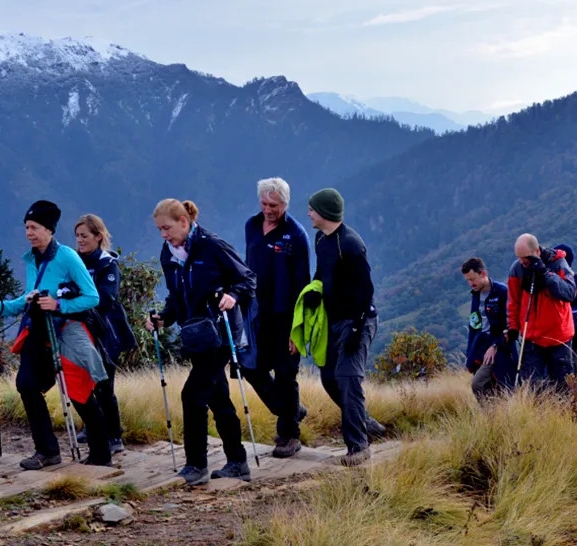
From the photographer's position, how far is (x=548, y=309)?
7.52 meters

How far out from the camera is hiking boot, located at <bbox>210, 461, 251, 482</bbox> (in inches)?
232

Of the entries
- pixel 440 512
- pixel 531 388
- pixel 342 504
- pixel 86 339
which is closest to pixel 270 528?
pixel 342 504

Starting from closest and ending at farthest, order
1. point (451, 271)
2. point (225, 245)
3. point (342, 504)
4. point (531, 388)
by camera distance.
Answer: point (342, 504), point (225, 245), point (531, 388), point (451, 271)

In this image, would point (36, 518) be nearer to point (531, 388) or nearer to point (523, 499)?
point (523, 499)

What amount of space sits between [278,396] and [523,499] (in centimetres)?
238

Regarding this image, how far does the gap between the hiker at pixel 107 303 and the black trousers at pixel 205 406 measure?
1.10m

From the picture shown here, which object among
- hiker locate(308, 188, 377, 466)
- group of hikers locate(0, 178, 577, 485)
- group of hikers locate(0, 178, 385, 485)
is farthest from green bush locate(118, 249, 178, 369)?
hiker locate(308, 188, 377, 466)

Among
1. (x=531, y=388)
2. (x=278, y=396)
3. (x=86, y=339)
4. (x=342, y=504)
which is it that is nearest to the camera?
(x=342, y=504)

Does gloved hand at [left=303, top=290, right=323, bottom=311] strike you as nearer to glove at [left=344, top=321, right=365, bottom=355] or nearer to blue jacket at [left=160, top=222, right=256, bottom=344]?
glove at [left=344, top=321, right=365, bottom=355]

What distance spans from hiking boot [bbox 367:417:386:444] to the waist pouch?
233 centimetres

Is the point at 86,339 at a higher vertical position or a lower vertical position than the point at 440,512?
higher

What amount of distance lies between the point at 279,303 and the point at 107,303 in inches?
50.0

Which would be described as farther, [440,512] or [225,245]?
[225,245]

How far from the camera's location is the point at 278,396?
6766mm
